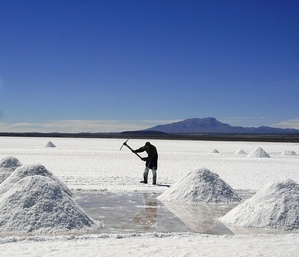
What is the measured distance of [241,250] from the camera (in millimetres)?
6949

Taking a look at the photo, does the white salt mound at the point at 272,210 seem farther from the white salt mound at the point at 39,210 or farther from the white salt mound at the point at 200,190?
the white salt mound at the point at 39,210

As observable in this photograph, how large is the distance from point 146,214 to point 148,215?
0.41 ft

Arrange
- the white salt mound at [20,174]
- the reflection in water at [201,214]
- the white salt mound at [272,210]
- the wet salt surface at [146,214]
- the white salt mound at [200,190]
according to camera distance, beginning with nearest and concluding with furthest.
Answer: the wet salt surface at [146,214], the reflection in water at [201,214], the white salt mound at [272,210], the white salt mound at [20,174], the white salt mound at [200,190]

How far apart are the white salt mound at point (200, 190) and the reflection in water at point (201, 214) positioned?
0.40 metres

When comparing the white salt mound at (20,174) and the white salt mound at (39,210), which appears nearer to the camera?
the white salt mound at (39,210)

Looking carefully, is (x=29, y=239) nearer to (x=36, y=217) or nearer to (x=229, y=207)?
(x=36, y=217)

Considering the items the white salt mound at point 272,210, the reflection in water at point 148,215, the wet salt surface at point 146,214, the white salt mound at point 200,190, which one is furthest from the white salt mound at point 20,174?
the white salt mound at point 272,210

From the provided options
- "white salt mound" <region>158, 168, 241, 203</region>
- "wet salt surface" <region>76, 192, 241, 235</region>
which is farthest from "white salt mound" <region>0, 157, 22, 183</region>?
"white salt mound" <region>158, 168, 241, 203</region>

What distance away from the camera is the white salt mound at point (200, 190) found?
1210 cm

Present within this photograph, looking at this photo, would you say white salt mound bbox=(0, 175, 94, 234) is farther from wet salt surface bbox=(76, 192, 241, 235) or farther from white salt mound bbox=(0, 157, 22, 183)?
white salt mound bbox=(0, 157, 22, 183)

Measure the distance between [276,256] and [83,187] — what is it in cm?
884

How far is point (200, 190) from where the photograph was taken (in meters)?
12.3

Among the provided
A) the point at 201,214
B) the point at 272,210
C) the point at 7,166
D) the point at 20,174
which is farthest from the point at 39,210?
the point at 7,166

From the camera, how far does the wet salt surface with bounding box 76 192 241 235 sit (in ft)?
28.3
